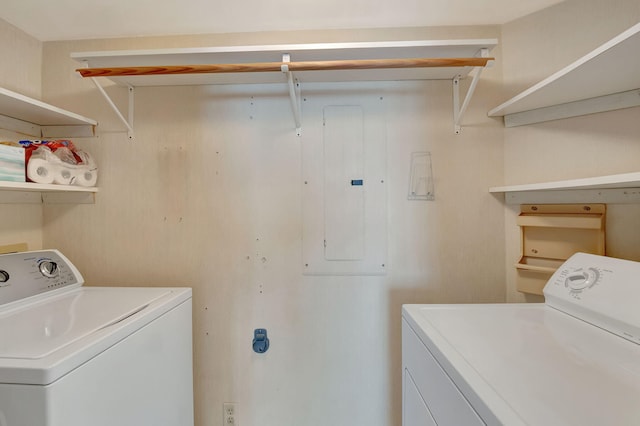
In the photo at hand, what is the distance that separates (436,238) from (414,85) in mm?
854

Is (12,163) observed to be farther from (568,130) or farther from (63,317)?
(568,130)

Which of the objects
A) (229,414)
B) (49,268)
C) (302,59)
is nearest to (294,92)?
(302,59)

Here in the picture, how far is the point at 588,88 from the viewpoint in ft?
3.43

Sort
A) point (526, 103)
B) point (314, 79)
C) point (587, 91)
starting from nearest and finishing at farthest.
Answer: point (587, 91)
point (526, 103)
point (314, 79)

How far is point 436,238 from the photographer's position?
4.53 ft

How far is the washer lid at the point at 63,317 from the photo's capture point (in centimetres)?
71

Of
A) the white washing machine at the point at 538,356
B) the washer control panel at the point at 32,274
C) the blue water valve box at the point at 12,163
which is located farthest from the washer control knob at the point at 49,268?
the white washing machine at the point at 538,356

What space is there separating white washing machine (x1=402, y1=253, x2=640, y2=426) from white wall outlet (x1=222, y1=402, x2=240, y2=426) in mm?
924

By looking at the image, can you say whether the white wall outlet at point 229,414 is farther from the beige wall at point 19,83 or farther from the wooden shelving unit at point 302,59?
the wooden shelving unit at point 302,59

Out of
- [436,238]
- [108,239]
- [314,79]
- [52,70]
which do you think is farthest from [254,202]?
[52,70]

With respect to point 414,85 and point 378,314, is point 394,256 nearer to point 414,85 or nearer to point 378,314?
point 378,314

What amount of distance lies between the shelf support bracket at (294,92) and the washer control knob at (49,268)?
133 cm

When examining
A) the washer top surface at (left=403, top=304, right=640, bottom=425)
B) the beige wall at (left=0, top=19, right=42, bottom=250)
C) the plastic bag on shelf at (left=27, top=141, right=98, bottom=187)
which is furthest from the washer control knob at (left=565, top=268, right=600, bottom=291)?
the beige wall at (left=0, top=19, right=42, bottom=250)

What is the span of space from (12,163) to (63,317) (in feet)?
2.25
